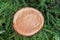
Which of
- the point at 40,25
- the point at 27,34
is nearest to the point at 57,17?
the point at 40,25

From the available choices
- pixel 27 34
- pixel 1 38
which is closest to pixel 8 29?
pixel 1 38

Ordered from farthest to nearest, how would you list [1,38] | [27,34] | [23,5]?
1. [23,5]
2. [1,38]
3. [27,34]

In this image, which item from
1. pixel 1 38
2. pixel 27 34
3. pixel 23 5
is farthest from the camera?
pixel 23 5

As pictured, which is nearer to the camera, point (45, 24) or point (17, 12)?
point (17, 12)

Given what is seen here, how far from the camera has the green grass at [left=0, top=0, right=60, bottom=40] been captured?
1.44 m

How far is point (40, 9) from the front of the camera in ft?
5.05

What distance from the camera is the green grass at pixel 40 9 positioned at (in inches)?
56.7

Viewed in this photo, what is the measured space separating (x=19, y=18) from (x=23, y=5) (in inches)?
8.5

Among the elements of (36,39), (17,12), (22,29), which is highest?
(17,12)

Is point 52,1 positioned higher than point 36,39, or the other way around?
point 52,1

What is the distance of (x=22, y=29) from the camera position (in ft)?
4.38

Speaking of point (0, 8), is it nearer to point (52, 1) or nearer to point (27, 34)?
point (27, 34)

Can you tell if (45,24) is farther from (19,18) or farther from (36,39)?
(19,18)

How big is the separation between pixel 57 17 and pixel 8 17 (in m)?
0.44
